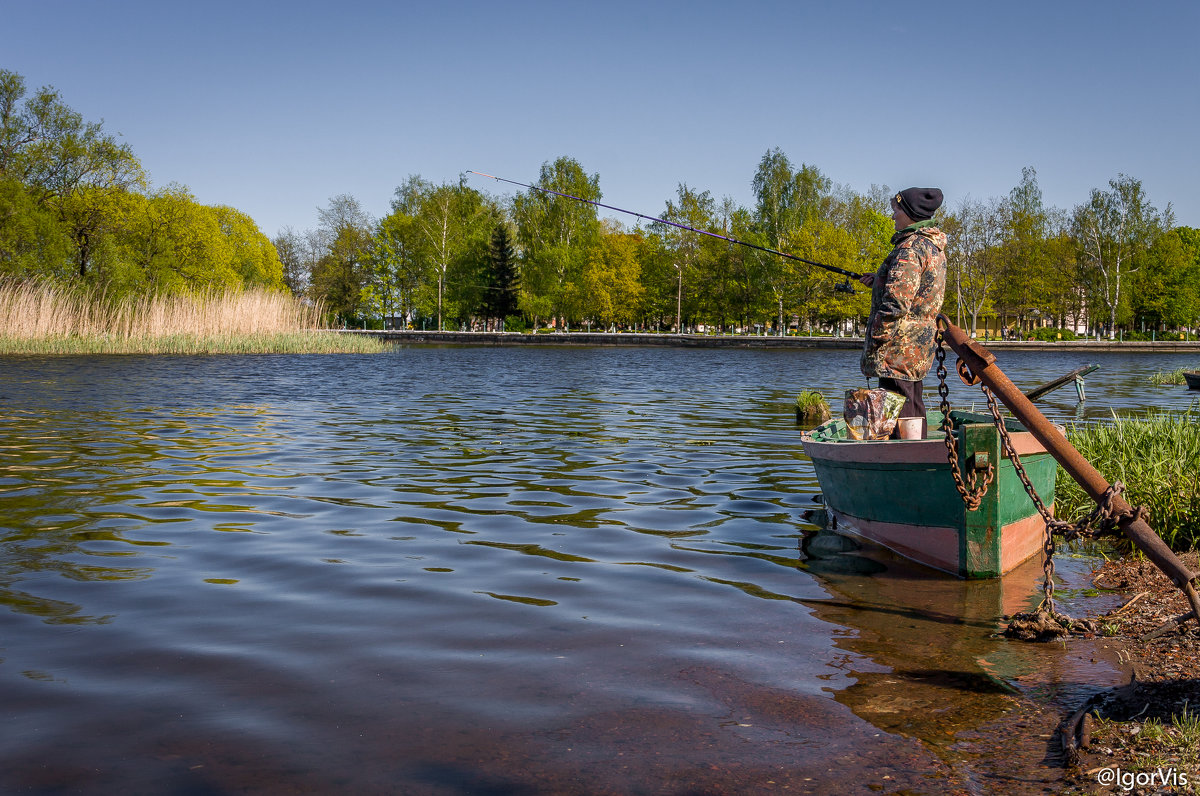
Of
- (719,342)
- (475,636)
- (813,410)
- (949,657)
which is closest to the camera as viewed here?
(949,657)

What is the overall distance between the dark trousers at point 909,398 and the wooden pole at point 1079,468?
1875mm

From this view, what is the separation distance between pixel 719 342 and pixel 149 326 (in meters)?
48.0

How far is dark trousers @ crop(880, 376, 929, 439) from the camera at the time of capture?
7645 millimetres

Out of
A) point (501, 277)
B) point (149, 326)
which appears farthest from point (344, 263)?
point (149, 326)

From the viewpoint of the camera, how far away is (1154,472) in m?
8.05

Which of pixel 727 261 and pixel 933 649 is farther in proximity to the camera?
pixel 727 261

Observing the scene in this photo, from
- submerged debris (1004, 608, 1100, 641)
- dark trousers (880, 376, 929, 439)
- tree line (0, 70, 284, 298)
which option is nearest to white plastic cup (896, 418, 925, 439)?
dark trousers (880, 376, 929, 439)

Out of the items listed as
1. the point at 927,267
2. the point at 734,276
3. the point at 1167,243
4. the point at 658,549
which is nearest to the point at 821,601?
the point at 658,549

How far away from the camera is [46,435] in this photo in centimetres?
1401

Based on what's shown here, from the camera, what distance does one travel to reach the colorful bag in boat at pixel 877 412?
7652 millimetres

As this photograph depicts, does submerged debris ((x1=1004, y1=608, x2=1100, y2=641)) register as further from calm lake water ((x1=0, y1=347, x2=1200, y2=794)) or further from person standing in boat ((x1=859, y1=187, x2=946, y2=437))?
person standing in boat ((x1=859, y1=187, x2=946, y2=437))

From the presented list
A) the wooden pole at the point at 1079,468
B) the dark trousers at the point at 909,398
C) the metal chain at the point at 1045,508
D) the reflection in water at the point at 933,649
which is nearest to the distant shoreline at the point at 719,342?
the dark trousers at the point at 909,398

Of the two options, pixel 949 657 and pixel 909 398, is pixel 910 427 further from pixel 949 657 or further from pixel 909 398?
pixel 949 657

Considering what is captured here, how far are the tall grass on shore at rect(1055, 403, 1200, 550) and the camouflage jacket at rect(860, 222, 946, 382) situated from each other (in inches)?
68.8
